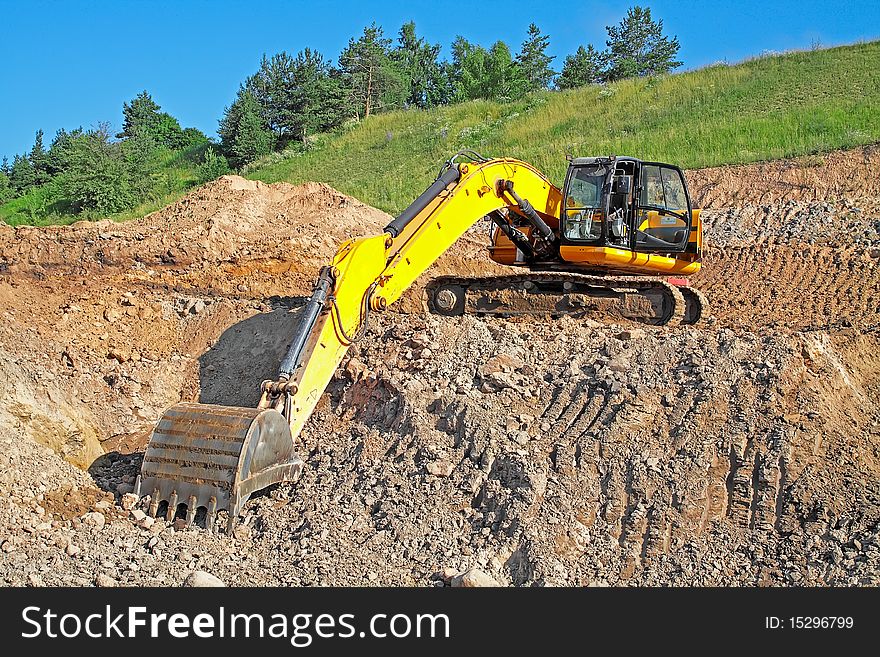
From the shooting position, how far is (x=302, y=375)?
23.6 feet

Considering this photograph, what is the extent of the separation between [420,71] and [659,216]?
47214mm

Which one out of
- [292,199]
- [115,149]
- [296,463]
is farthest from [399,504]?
[115,149]

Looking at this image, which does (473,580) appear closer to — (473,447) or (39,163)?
(473,447)

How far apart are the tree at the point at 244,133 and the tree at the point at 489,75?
11.9 m

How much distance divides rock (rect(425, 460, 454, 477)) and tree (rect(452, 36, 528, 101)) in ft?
109

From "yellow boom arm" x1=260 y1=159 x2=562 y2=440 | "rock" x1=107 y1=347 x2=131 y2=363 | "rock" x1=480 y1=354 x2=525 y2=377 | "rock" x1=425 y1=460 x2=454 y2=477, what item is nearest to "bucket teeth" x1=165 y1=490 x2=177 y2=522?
"yellow boom arm" x1=260 y1=159 x2=562 y2=440

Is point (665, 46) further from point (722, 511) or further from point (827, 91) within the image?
point (722, 511)

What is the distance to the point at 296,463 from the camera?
7.12 meters

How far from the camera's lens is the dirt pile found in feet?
20.5

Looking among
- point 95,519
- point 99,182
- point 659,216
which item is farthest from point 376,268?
point 99,182

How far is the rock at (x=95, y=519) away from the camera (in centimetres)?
665

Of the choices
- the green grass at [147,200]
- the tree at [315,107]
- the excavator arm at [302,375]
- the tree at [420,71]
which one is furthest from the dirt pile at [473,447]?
the tree at [420,71]

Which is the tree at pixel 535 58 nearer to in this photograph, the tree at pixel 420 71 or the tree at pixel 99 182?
the tree at pixel 420 71

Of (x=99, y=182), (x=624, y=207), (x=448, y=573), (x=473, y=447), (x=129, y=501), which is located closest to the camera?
(x=448, y=573)
